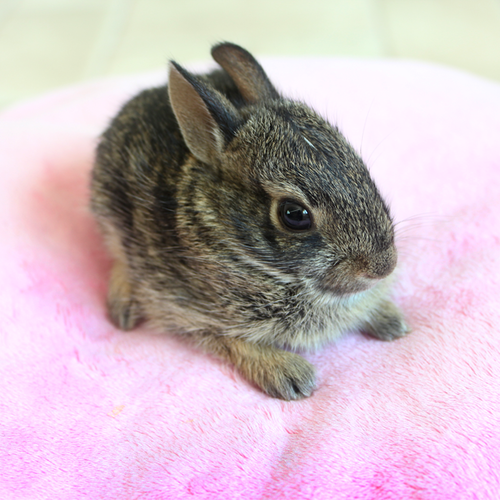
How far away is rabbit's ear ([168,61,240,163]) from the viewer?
920 millimetres

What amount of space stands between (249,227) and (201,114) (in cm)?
23

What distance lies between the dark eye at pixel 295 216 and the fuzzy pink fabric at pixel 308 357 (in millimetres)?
313

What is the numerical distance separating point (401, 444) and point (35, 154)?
4.00 feet

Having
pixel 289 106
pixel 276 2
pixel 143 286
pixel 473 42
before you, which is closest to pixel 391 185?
pixel 289 106

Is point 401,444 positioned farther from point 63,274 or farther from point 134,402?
point 63,274

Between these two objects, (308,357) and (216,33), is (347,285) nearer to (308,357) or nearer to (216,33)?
(308,357)

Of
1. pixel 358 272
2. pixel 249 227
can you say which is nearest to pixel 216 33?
pixel 249 227

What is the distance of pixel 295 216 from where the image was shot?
0.86 m

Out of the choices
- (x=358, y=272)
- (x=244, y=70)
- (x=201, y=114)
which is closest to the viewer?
A: (x=358, y=272)

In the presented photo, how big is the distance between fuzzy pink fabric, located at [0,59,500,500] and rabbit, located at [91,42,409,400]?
2.8 inches

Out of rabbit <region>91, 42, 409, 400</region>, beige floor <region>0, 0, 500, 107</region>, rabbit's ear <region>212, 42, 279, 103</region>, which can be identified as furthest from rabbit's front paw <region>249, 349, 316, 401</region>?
beige floor <region>0, 0, 500, 107</region>

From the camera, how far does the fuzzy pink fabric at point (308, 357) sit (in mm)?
792

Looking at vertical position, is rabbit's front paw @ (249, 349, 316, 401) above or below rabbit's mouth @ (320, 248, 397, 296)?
below

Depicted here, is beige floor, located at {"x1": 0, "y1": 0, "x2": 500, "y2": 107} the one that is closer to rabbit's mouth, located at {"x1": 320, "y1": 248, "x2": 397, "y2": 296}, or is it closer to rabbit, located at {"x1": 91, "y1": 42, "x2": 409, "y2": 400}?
rabbit, located at {"x1": 91, "y1": 42, "x2": 409, "y2": 400}
